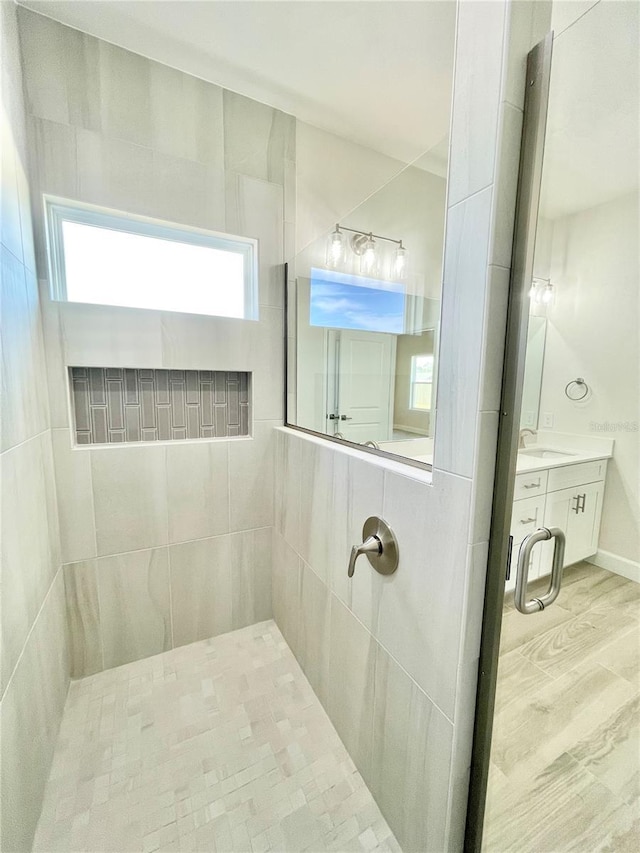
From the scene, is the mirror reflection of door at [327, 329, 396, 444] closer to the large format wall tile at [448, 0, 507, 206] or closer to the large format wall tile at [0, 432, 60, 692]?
the large format wall tile at [448, 0, 507, 206]

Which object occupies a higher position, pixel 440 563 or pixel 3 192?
pixel 3 192

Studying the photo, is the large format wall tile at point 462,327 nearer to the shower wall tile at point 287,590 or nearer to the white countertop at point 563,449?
the white countertop at point 563,449

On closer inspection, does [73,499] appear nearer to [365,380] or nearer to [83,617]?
[83,617]

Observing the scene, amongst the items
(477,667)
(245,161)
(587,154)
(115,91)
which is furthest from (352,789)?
(115,91)

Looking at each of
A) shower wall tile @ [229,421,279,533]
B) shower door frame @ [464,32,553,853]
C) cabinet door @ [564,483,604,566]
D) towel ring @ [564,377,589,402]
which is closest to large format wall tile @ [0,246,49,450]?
shower wall tile @ [229,421,279,533]

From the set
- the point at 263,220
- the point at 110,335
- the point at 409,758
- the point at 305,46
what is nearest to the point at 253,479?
the point at 110,335

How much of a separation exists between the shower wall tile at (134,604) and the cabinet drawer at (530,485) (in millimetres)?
1611

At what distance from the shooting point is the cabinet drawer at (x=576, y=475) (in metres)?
0.94

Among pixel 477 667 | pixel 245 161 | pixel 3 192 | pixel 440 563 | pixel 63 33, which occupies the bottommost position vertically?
pixel 477 667

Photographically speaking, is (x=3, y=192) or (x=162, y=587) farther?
(x=162, y=587)

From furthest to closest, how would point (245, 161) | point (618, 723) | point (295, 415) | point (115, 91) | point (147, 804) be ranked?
point (295, 415), point (245, 161), point (115, 91), point (618, 723), point (147, 804)

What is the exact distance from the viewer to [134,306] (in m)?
1.53

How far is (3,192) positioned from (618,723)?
2.81 m

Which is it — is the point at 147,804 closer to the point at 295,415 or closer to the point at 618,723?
the point at 295,415
